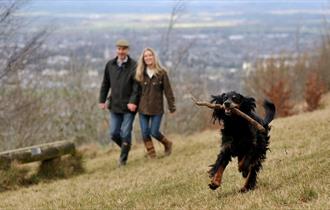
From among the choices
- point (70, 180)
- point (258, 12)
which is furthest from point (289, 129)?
point (258, 12)

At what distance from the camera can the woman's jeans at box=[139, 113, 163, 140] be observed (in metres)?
12.7

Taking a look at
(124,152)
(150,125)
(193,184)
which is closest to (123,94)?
(150,125)

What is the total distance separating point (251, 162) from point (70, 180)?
592 cm

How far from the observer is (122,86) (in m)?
12.7

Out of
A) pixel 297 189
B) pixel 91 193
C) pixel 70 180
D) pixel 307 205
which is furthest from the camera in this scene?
pixel 70 180

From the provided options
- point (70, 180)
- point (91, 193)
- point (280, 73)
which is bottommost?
point (280, 73)

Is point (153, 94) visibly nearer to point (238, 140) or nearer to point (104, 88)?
point (104, 88)

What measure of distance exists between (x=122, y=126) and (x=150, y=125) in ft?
1.91

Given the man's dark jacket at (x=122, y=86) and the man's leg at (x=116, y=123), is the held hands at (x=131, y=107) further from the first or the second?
the man's leg at (x=116, y=123)

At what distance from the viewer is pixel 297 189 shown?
669cm

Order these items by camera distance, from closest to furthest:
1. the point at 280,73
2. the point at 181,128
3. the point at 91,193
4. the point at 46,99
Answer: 1. the point at 91,193
2. the point at 46,99
3. the point at 181,128
4. the point at 280,73

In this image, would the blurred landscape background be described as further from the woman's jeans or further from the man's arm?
the woman's jeans

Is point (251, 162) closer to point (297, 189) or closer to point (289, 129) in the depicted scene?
point (297, 189)

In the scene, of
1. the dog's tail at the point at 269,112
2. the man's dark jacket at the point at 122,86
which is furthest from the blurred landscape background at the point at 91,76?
the dog's tail at the point at 269,112
